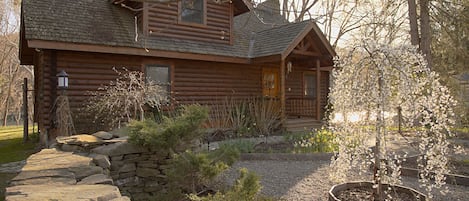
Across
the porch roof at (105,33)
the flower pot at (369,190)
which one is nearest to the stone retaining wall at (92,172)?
the flower pot at (369,190)

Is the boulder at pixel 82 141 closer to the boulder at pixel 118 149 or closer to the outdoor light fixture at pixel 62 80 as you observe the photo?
the boulder at pixel 118 149

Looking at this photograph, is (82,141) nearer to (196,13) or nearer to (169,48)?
(169,48)

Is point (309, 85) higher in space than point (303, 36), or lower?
lower

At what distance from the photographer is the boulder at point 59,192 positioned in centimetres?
239

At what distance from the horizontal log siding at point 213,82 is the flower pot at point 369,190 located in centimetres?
726

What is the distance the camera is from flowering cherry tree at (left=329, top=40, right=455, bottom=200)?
3.60m

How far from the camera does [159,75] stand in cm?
1053

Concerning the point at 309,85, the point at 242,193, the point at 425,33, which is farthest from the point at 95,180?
the point at 425,33

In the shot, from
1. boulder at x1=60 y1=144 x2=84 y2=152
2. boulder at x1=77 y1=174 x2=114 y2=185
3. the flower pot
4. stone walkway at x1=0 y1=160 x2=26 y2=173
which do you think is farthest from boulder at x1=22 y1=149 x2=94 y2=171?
the flower pot

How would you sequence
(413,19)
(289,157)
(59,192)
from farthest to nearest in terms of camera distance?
(413,19) → (289,157) → (59,192)

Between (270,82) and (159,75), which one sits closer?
(159,75)

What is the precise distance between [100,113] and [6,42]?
23.7 m

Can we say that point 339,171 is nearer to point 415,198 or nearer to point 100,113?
point 415,198

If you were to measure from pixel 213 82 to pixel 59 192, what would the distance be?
367 inches
